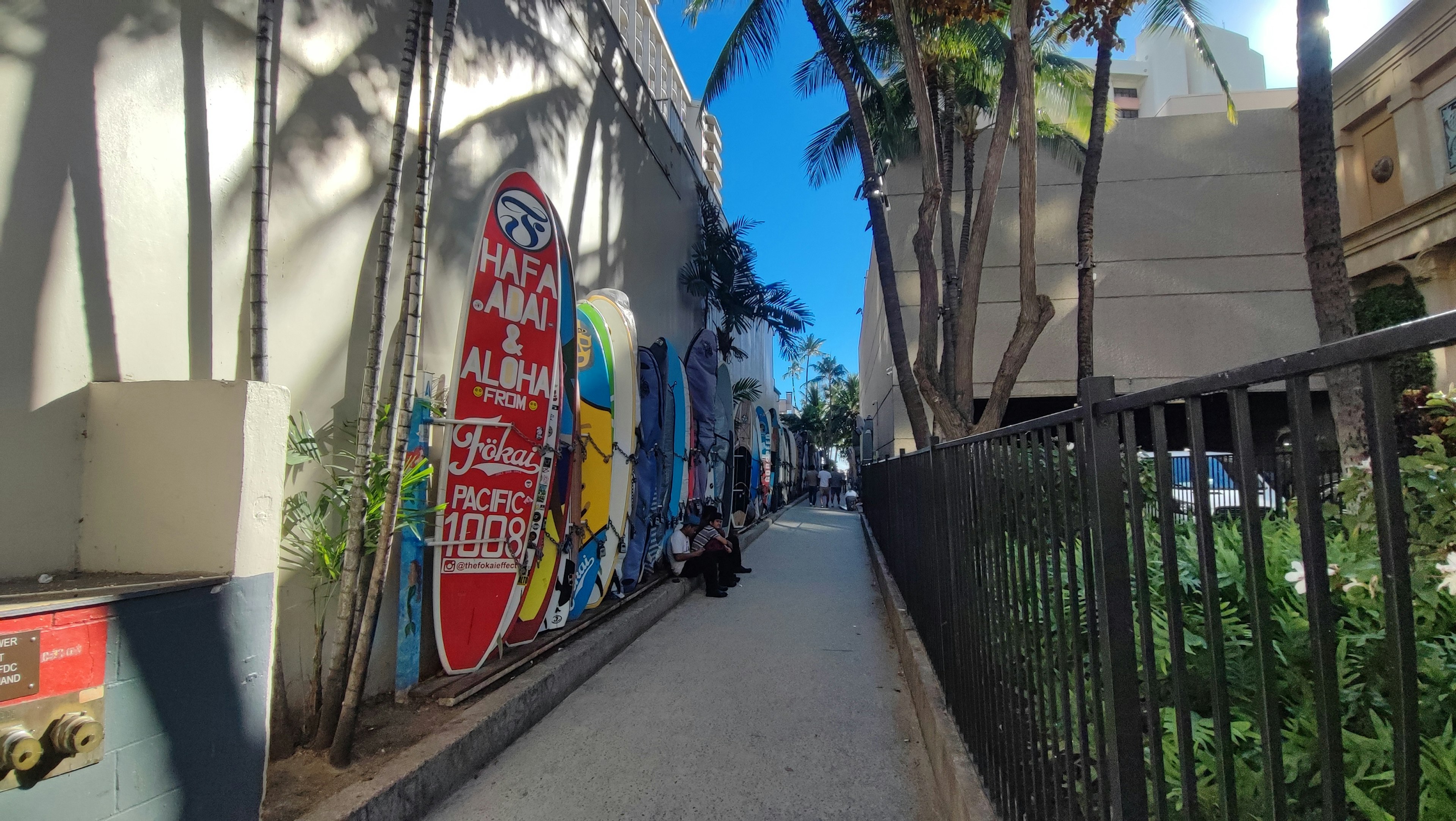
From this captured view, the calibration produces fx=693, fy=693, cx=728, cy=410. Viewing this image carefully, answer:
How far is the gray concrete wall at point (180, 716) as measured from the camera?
1855mm

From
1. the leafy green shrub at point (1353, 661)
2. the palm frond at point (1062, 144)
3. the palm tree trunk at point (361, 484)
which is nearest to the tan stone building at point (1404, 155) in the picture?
the palm frond at point (1062, 144)

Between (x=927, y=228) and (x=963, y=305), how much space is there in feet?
2.94

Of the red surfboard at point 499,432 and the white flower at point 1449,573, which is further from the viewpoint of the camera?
the red surfboard at point 499,432

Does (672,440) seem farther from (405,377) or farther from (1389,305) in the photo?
(1389,305)

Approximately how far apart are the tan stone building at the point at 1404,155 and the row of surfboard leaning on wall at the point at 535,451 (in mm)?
15907

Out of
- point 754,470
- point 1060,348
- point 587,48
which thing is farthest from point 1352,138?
point 587,48

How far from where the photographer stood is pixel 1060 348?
16.5 metres

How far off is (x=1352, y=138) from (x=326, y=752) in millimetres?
23764

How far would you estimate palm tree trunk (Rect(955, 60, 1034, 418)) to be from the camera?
7250 mm

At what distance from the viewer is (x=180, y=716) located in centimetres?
208

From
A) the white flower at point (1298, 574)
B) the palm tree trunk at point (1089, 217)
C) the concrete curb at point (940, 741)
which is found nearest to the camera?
the white flower at point (1298, 574)

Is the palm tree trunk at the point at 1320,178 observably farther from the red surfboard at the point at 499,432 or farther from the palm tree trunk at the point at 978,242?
the red surfboard at the point at 499,432

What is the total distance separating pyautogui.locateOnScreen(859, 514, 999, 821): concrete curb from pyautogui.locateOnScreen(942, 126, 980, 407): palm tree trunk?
8.93 ft

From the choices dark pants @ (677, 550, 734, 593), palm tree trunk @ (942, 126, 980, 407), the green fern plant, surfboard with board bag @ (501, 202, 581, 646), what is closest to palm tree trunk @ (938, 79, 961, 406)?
palm tree trunk @ (942, 126, 980, 407)
